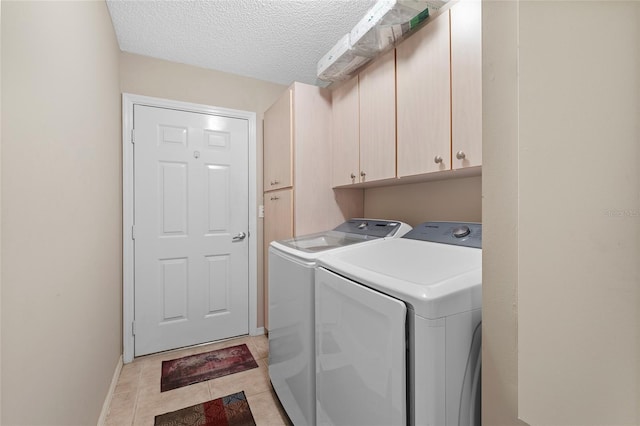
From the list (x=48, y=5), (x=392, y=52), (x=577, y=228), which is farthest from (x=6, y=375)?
(x=392, y=52)

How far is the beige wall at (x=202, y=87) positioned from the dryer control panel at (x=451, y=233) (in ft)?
5.30

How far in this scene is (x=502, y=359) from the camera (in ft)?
1.89

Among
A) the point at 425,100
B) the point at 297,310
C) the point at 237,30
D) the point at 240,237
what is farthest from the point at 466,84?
the point at 240,237

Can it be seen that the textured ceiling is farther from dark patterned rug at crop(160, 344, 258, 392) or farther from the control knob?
dark patterned rug at crop(160, 344, 258, 392)

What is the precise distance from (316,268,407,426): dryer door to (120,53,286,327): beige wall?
160cm

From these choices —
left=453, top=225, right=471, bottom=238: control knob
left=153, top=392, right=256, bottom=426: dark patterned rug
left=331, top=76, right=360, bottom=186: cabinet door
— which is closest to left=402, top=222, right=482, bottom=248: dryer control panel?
left=453, top=225, right=471, bottom=238: control knob

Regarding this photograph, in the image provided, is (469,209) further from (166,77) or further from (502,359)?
(166,77)

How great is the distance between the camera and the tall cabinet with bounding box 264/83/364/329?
6.74 ft

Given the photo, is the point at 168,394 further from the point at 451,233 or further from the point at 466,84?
the point at 466,84

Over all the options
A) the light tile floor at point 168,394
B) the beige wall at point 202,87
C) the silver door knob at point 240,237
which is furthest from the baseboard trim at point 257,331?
the silver door knob at point 240,237

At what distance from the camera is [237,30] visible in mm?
1924

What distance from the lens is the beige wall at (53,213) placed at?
2.39 ft

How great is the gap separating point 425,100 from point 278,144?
1.26 meters

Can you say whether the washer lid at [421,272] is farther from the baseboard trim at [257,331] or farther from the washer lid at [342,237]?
the baseboard trim at [257,331]
